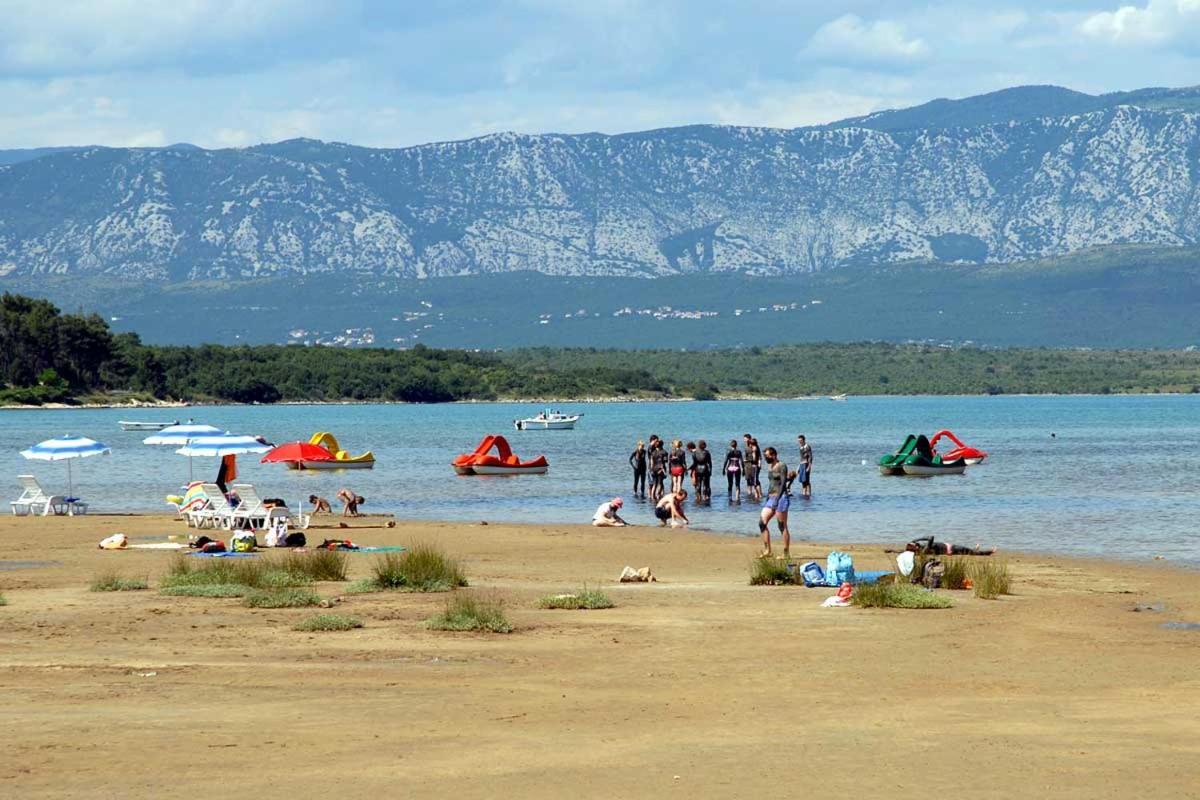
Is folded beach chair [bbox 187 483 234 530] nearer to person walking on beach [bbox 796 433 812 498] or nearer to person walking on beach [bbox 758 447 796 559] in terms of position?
person walking on beach [bbox 758 447 796 559]

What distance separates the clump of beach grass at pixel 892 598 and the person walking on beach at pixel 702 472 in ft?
70.5

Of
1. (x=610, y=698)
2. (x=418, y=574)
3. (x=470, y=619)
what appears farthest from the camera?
(x=418, y=574)

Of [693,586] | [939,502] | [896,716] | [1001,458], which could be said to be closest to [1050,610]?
[693,586]

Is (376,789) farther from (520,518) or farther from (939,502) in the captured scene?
(939,502)

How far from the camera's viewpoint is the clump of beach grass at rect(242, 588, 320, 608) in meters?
18.2

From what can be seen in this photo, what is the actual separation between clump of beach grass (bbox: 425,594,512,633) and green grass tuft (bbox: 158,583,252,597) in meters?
3.06

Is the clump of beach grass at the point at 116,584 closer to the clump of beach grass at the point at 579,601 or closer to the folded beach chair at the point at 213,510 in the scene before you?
the clump of beach grass at the point at 579,601

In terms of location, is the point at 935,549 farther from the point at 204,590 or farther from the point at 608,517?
the point at 204,590

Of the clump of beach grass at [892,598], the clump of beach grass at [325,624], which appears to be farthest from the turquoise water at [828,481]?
the clump of beach grass at [325,624]

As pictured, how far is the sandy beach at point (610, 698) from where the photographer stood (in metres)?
10.5

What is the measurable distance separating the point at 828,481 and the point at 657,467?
33.9 feet

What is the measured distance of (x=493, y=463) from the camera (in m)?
55.0

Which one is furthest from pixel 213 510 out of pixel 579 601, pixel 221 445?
pixel 579 601

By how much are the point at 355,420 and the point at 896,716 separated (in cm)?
11538
